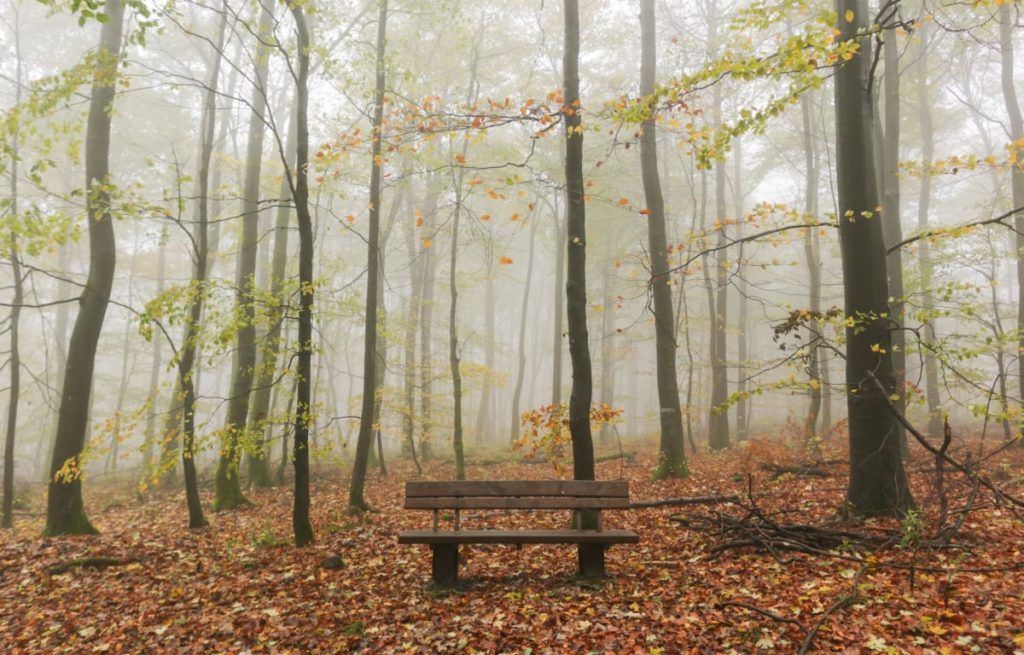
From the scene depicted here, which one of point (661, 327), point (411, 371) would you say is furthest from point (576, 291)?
point (411, 371)

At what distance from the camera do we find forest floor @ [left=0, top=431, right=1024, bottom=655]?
412 cm

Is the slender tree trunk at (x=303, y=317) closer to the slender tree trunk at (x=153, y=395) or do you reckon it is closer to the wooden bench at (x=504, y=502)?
the slender tree trunk at (x=153, y=395)

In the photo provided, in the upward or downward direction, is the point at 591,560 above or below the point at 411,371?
below

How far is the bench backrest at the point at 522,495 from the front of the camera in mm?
5727

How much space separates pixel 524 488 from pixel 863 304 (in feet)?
14.1

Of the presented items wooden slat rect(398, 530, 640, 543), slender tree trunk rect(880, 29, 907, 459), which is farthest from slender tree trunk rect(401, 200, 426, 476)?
slender tree trunk rect(880, 29, 907, 459)

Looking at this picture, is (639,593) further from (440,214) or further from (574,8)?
(440,214)

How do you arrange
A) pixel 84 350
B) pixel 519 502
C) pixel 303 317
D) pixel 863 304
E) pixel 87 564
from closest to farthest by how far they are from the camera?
pixel 519 502, pixel 863 304, pixel 87 564, pixel 303 317, pixel 84 350

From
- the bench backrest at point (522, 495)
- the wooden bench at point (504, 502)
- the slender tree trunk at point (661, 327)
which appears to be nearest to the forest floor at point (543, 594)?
the wooden bench at point (504, 502)

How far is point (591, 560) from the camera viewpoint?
5.64 m

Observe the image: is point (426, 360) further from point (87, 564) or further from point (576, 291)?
point (576, 291)

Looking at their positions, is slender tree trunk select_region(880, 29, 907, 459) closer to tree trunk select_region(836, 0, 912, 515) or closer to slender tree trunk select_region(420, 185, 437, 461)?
tree trunk select_region(836, 0, 912, 515)

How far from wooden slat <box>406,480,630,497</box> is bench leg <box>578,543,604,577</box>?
522 millimetres

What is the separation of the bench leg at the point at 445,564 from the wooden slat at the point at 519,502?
406 millimetres
